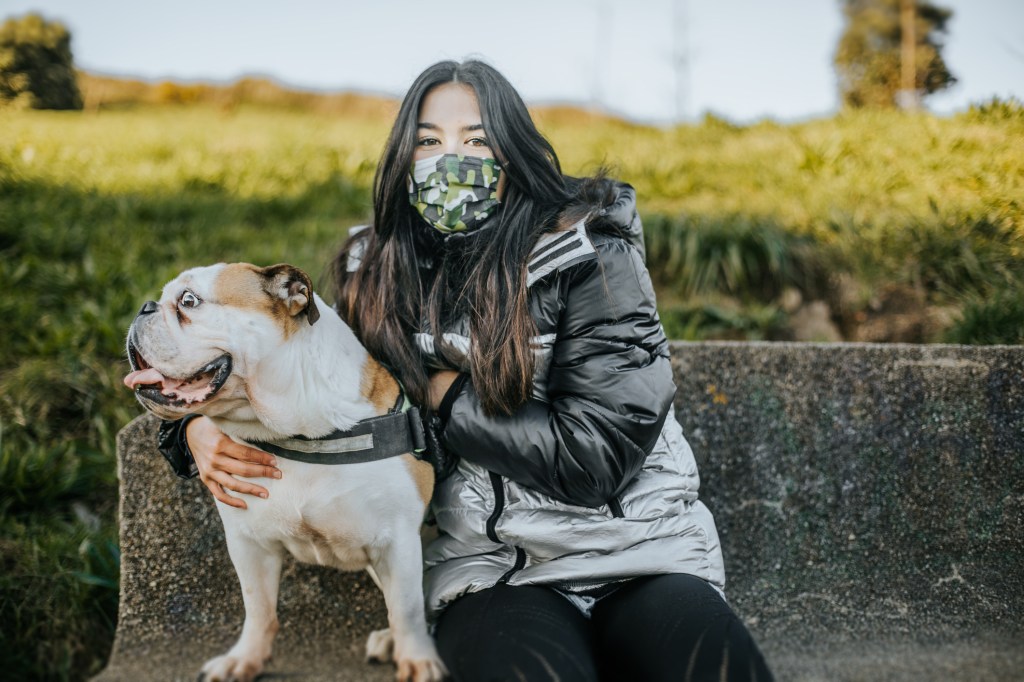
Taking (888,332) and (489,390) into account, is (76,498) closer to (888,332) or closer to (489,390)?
A: (489,390)

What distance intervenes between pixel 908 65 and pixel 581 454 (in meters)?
6.15

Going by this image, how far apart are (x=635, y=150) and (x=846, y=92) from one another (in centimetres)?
238

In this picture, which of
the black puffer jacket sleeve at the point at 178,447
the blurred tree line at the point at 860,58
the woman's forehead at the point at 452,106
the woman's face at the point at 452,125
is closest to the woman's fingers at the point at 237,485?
the black puffer jacket sleeve at the point at 178,447

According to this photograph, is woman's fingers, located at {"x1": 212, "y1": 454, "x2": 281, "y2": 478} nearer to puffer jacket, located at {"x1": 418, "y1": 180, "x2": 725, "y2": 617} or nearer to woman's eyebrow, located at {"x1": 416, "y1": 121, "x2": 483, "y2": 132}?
puffer jacket, located at {"x1": 418, "y1": 180, "x2": 725, "y2": 617}

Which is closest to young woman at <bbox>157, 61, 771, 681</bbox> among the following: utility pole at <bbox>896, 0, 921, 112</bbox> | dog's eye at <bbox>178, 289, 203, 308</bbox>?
dog's eye at <bbox>178, 289, 203, 308</bbox>

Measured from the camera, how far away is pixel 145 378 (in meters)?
1.90

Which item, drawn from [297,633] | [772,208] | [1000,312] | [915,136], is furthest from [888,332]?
[297,633]

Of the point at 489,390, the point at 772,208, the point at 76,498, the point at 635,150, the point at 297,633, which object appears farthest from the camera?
the point at 635,150

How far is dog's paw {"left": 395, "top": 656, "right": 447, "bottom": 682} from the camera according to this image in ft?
7.12

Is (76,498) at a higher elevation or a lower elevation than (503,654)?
lower

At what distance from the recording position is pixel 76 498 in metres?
3.35

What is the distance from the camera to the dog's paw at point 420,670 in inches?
85.4

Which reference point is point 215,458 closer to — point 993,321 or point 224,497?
point 224,497

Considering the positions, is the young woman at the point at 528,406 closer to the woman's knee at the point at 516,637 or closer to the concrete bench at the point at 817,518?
the woman's knee at the point at 516,637
